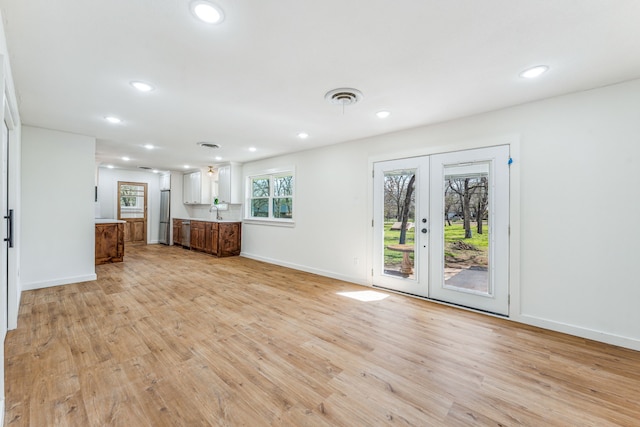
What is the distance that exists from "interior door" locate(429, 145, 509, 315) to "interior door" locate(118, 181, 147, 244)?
8.96 m

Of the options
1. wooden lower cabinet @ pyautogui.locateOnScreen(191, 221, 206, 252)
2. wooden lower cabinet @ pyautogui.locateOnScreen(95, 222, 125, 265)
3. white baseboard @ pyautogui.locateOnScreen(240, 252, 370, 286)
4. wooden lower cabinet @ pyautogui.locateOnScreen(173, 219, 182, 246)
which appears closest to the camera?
white baseboard @ pyautogui.locateOnScreen(240, 252, 370, 286)

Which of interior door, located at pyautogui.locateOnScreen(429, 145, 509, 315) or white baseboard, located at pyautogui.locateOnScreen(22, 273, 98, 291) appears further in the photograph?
white baseboard, located at pyautogui.locateOnScreen(22, 273, 98, 291)

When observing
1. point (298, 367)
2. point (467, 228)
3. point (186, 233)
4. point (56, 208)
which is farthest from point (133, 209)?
point (467, 228)

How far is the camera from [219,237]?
22.2 feet

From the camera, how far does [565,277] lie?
2771 mm

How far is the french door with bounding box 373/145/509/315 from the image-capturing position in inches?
125

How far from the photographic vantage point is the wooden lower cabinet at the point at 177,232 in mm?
8373

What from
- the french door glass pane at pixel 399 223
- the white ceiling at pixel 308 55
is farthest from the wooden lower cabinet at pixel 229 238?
the french door glass pane at pixel 399 223

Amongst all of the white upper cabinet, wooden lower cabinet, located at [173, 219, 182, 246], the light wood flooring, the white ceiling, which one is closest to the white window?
the white upper cabinet

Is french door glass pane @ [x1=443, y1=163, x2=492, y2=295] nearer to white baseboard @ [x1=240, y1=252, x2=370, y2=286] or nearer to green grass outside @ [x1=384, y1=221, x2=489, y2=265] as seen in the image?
green grass outside @ [x1=384, y1=221, x2=489, y2=265]

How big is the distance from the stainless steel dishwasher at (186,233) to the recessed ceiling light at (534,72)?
26.4 ft

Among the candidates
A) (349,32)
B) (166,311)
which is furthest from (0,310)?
(349,32)

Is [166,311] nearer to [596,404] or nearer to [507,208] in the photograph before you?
[596,404]

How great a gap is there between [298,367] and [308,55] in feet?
7.98
